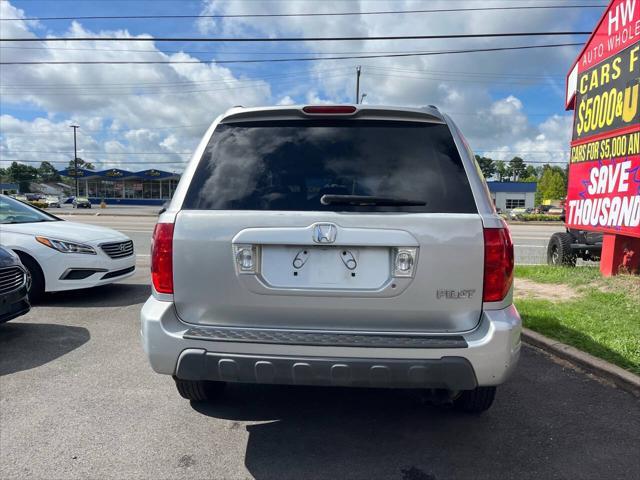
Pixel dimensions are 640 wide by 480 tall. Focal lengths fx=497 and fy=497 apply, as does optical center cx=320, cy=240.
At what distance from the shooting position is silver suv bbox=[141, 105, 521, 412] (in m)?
2.49

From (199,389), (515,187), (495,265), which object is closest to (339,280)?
(495,265)

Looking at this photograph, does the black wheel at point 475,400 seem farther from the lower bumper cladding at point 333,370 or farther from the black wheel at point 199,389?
the black wheel at point 199,389

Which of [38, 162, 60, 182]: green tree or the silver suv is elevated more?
[38, 162, 60, 182]: green tree

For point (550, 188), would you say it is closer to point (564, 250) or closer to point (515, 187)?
point (515, 187)

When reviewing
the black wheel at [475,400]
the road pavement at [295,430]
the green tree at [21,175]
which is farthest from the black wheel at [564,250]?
the green tree at [21,175]

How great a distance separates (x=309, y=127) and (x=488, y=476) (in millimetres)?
2162

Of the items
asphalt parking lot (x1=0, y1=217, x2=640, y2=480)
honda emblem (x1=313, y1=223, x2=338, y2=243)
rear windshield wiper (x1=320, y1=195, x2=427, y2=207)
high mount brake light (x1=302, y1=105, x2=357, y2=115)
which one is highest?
high mount brake light (x1=302, y1=105, x2=357, y2=115)

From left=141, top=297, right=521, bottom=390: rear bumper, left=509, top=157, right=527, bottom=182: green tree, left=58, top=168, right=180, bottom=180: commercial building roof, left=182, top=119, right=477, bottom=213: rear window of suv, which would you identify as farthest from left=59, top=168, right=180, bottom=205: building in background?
left=509, top=157, right=527, bottom=182: green tree

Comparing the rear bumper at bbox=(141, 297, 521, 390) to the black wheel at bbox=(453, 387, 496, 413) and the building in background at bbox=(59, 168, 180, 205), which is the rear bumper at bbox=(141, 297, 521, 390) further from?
the building in background at bbox=(59, 168, 180, 205)

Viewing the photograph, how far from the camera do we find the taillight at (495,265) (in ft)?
8.29

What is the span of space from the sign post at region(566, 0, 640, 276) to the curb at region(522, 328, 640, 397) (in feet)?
11.0

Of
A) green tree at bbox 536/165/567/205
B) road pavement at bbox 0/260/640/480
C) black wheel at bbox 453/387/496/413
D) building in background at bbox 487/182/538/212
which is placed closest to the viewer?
road pavement at bbox 0/260/640/480

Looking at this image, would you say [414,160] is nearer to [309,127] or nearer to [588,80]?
[309,127]

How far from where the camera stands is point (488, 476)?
2.69 meters
